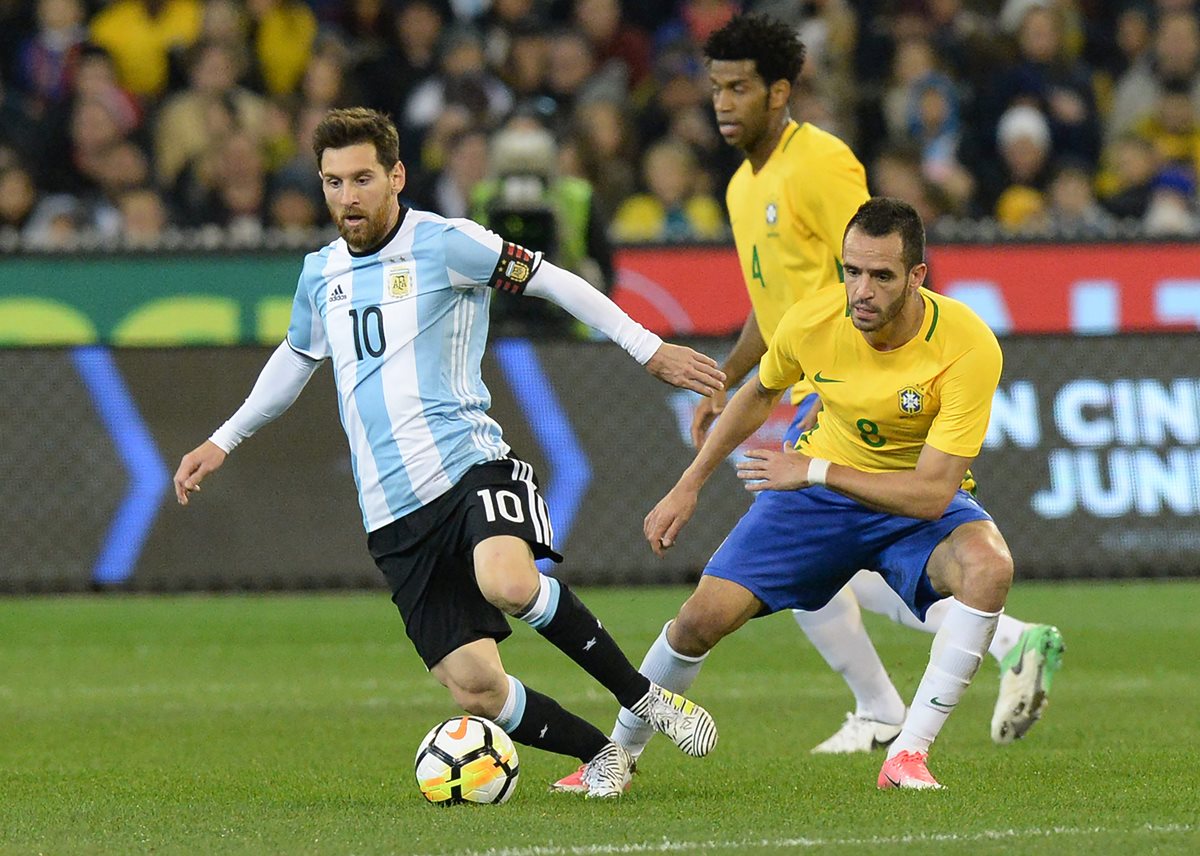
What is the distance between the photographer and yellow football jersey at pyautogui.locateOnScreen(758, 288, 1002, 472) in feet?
19.5

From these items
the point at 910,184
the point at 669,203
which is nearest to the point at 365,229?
the point at 669,203

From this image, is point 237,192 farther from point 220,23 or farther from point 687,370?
point 687,370

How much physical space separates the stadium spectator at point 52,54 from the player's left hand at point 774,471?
10.9 meters

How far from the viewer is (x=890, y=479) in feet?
19.8

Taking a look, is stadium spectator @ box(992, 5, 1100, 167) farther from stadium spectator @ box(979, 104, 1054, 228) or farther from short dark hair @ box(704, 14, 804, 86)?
short dark hair @ box(704, 14, 804, 86)

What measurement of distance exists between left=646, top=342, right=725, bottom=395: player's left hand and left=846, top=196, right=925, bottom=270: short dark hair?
587mm

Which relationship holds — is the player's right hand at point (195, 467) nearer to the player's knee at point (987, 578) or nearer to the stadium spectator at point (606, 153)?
the player's knee at point (987, 578)

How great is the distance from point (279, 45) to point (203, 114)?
1183 millimetres

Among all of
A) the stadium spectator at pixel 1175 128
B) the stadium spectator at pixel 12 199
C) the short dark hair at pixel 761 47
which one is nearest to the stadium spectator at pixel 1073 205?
the stadium spectator at pixel 1175 128

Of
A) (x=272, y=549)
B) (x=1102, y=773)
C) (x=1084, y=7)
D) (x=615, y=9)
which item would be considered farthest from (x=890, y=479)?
(x=1084, y=7)

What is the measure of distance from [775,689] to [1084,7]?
11.0 meters

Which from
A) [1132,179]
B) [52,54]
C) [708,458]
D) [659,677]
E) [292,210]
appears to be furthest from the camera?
[52,54]

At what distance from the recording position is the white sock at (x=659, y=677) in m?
6.28

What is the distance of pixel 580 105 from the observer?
51.0ft
